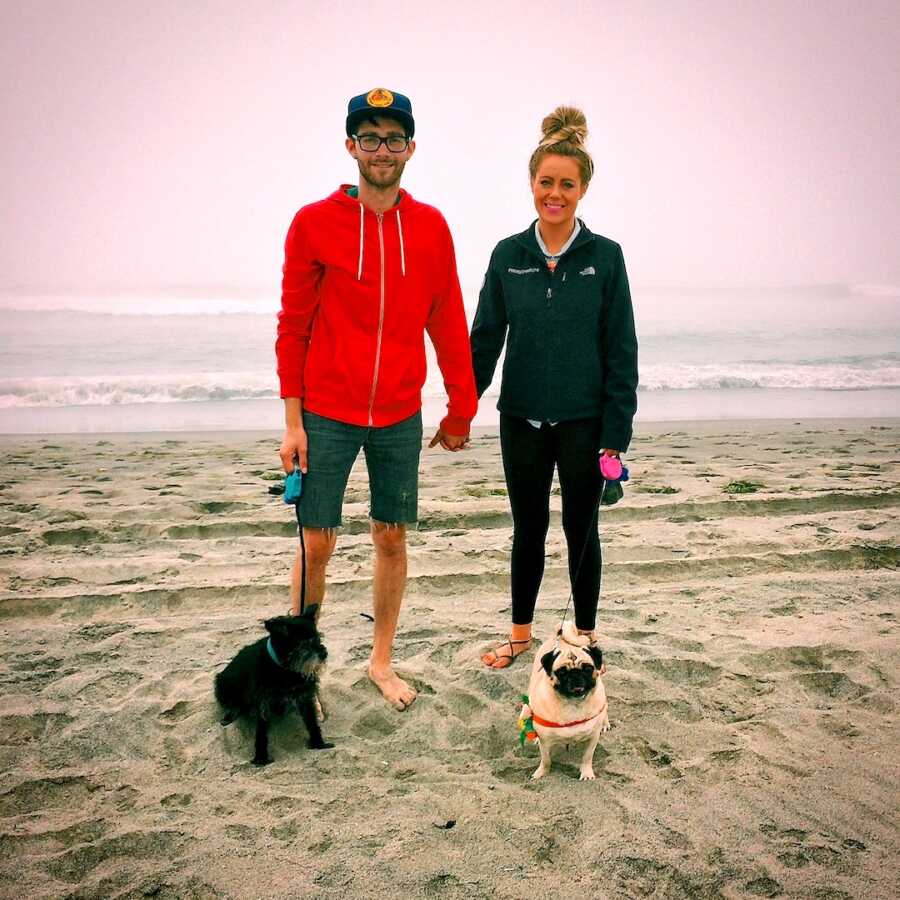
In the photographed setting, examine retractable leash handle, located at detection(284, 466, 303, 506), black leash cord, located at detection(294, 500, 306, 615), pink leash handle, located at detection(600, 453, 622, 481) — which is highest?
pink leash handle, located at detection(600, 453, 622, 481)

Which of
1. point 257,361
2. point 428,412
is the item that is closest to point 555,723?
point 428,412

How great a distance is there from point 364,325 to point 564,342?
80 cm

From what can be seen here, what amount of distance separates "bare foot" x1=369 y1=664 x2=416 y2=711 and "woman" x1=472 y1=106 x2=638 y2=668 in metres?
0.84

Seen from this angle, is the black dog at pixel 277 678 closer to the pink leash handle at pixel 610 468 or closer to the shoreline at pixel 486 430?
the pink leash handle at pixel 610 468

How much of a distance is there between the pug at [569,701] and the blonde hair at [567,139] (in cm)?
179

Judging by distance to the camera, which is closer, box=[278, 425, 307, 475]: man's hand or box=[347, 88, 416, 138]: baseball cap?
box=[347, 88, 416, 138]: baseball cap

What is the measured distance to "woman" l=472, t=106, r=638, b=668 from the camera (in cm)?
271

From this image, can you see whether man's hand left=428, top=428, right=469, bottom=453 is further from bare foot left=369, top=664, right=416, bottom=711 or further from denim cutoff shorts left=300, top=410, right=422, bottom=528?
bare foot left=369, top=664, right=416, bottom=711

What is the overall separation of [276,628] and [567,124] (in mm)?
2144

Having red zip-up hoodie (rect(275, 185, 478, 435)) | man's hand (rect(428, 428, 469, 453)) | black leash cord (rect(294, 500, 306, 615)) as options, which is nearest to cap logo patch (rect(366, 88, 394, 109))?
red zip-up hoodie (rect(275, 185, 478, 435))

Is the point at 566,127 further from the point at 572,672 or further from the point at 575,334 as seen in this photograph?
the point at 572,672

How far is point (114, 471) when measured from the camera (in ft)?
20.9

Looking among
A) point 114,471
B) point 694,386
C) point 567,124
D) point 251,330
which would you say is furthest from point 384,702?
point 251,330

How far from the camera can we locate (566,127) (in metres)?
2.69
